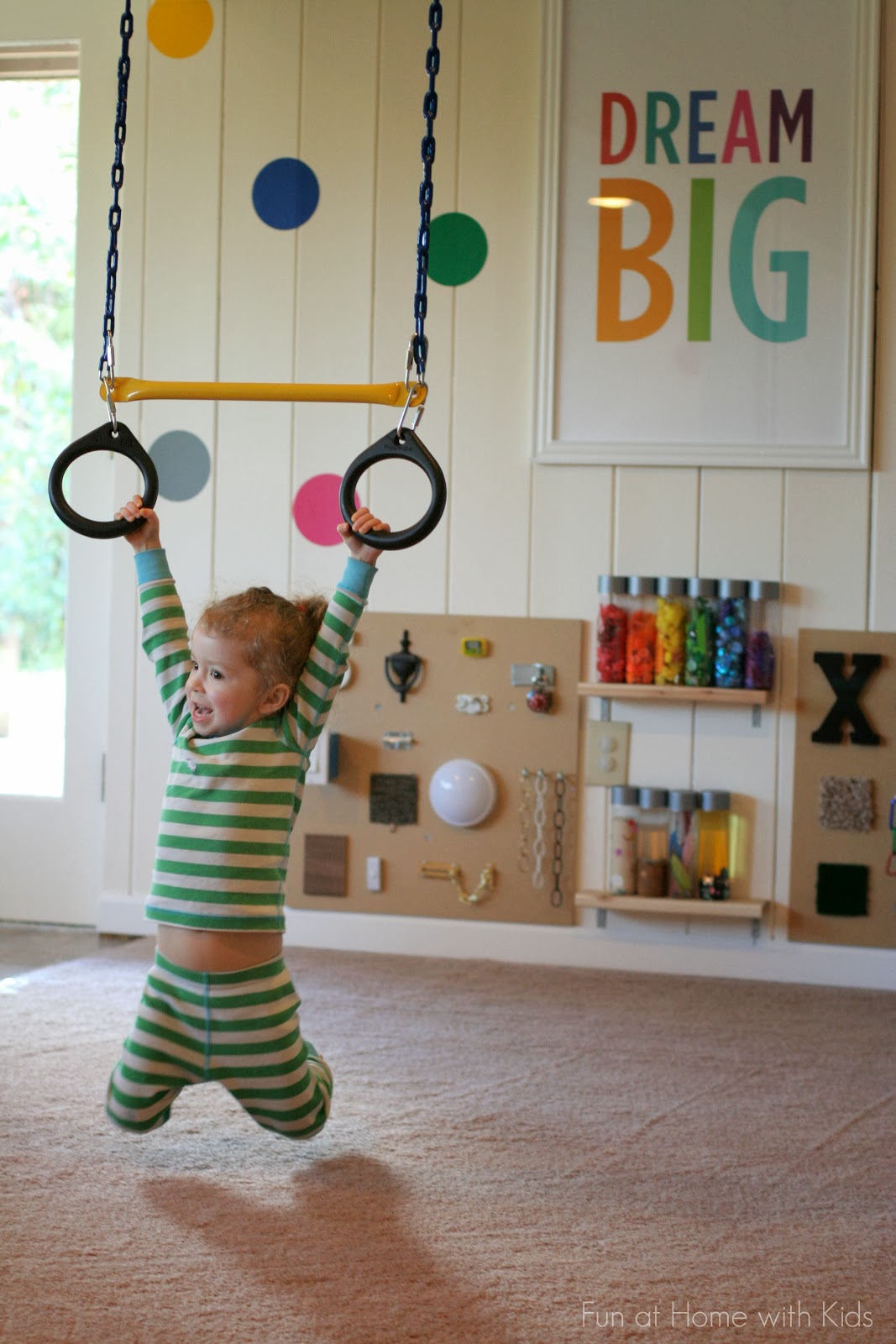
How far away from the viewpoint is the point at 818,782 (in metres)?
2.81

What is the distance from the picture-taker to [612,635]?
2.81 metres

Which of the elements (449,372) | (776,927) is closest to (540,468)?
(449,372)

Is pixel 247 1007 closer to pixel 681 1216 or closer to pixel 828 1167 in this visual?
pixel 681 1216

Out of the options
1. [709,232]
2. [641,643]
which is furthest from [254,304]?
[641,643]

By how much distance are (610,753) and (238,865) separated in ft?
4.47

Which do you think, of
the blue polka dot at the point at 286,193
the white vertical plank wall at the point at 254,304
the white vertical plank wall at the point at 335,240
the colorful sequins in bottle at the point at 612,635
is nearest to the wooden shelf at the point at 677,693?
the colorful sequins in bottle at the point at 612,635

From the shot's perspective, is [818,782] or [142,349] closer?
[818,782]

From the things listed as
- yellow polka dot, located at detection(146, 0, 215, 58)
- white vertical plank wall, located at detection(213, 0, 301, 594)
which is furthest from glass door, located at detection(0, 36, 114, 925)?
white vertical plank wall, located at detection(213, 0, 301, 594)

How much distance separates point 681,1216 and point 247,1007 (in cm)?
58

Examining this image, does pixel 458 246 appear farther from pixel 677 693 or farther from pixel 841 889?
pixel 841 889

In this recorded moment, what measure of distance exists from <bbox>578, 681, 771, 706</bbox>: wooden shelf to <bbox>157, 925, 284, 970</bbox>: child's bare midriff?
1263 mm

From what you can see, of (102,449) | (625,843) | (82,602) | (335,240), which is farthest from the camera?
(82,602)

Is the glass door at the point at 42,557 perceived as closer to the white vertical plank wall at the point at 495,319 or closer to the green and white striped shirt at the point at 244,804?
the white vertical plank wall at the point at 495,319

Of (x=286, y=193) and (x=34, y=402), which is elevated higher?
(x=286, y=193)
